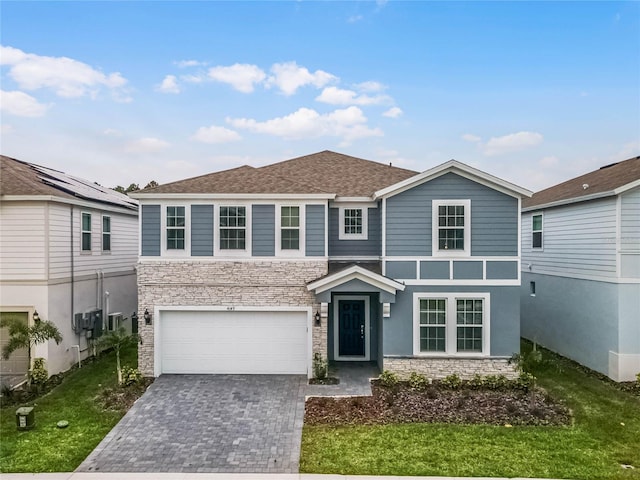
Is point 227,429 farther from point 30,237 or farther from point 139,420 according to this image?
point 30,237

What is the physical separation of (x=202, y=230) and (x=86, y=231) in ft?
15.8

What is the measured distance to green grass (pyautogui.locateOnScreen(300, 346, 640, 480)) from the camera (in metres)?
6.61

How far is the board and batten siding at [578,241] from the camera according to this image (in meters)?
11.5

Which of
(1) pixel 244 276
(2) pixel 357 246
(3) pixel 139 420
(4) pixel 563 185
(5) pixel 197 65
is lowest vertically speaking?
(3) pixel 139 420

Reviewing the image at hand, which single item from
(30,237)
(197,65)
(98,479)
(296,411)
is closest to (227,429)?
(296,411)

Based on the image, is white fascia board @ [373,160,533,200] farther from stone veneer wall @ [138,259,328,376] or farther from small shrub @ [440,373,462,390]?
small shrub @ [440,373,462,390]

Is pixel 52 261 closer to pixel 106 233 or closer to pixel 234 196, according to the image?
pixel 106 233

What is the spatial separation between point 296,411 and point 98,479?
4059mm

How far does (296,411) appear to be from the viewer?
9125 mm

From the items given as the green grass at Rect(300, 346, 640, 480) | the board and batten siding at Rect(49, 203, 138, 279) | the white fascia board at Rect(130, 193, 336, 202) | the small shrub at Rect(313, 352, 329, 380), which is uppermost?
the white fascia board at Rect(130, 193, 336, 202)

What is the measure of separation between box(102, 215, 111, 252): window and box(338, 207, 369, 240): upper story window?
8.79 meters

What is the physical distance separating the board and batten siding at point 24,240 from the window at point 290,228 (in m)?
6.78

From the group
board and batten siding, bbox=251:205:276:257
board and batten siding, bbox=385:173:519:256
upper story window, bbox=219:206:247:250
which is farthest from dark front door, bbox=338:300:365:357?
upper story window, bbox=219:206:247:250

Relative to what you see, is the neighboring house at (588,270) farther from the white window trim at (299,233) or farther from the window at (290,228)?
the window at (290,228)
